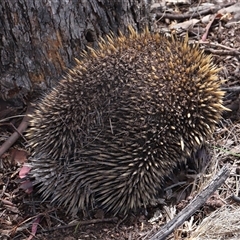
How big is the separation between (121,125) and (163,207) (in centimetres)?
66

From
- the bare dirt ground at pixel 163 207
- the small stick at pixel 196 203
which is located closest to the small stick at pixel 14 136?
the bare dirt ground at pixel 163 207

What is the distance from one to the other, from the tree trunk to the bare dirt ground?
0.33m

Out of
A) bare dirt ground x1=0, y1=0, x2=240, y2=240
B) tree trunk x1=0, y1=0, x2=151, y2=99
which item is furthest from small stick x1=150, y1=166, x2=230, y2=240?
tree trunk x1=0, y1=0, x2=151, y2=99

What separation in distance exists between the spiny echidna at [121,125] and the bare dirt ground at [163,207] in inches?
4.2

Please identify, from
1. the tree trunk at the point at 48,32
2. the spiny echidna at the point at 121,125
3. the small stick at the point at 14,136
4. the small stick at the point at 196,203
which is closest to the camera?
the small stick at the point at 196,203

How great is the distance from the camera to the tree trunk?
12.8 ft

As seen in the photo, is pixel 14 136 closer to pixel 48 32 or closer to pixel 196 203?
pixel 48 32

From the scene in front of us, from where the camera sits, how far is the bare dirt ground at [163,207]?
3.51 meters

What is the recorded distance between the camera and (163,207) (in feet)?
12.2

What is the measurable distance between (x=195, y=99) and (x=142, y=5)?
3.20 ft

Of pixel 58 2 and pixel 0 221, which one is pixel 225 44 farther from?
pixel 0 221

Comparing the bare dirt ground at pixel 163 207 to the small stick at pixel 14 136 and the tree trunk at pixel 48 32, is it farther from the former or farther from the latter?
the tree trunk at pixel 48 32

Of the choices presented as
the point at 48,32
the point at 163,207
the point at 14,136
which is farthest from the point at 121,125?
the point at 14,136

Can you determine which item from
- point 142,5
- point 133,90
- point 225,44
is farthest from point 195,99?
point 225,44
